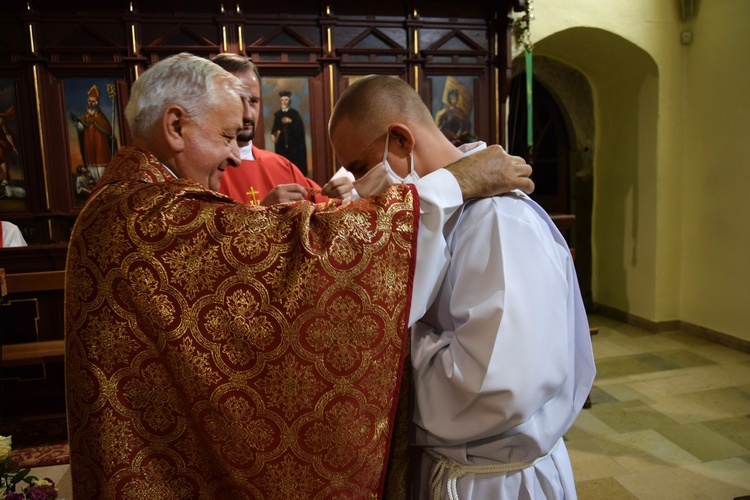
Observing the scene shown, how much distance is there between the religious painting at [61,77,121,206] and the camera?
555 centimetres

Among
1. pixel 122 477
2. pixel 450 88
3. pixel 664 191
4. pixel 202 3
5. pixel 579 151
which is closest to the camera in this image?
pixel 122 477

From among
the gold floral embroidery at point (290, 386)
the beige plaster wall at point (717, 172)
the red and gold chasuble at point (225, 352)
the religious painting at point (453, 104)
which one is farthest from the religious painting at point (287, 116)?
the gold floral embroidery at point (290, 386)

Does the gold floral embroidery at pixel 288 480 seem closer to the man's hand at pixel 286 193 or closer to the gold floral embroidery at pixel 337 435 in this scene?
the gold floral embroidery at pixel 337 435

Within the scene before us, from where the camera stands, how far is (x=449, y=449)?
1301 mm

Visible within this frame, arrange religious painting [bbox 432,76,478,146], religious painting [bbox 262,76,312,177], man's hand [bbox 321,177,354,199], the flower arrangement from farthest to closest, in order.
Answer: religious painting [bbox 432,76,478,146], religious painting [bbox 262,76,312,177], man's hand [bbox 321,177,354,199], the flower arrangement

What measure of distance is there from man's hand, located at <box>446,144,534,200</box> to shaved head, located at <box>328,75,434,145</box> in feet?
0.70

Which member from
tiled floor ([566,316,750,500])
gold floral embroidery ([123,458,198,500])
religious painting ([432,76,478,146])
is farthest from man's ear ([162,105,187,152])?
religious painting ([432,76,478,146])

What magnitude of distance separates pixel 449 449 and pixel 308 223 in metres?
0.62

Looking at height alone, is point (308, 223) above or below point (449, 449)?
above

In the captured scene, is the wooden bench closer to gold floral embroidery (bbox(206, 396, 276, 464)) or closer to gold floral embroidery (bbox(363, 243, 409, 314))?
gold floral embroidery (bbox(206, 396, 276, 464))

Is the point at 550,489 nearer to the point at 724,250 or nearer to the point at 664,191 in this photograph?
the point at 724,250

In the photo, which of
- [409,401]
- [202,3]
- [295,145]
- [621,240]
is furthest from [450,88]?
[409,401]

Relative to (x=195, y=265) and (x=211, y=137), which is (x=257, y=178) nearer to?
(x=211, y=137)

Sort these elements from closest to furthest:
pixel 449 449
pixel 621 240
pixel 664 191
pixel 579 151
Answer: pixel 449 449 < pixel 664 191 < pixel 621 240 < pixel 579 151
